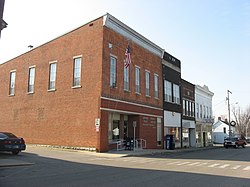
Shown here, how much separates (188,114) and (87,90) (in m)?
23.1

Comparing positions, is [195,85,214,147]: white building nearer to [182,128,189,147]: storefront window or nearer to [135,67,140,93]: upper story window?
[182,128,189,147]: storefront window

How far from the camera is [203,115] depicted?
5128 centimetres

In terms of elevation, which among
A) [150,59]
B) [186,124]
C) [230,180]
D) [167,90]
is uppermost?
[150,59]

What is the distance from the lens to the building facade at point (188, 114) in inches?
1673

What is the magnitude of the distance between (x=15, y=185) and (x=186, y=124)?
116 ft

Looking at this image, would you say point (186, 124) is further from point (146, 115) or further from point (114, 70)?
point (114, 70)

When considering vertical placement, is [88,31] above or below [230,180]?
above

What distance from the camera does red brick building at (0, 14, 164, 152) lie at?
2515cm

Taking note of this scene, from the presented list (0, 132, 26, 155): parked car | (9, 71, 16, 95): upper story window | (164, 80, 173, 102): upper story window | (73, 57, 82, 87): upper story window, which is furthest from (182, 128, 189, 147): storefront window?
(0, 132, 26, 155): parked car

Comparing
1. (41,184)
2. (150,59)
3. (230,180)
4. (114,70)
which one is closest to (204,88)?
(150,59)

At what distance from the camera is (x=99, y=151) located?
77.4 feet

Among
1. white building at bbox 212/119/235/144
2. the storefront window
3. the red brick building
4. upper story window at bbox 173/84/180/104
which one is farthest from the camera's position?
white building at bbox 212/119/235/144

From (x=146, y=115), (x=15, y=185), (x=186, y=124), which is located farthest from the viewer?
(x=186, y=124)

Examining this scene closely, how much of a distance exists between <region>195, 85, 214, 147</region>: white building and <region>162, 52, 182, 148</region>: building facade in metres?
8.24
